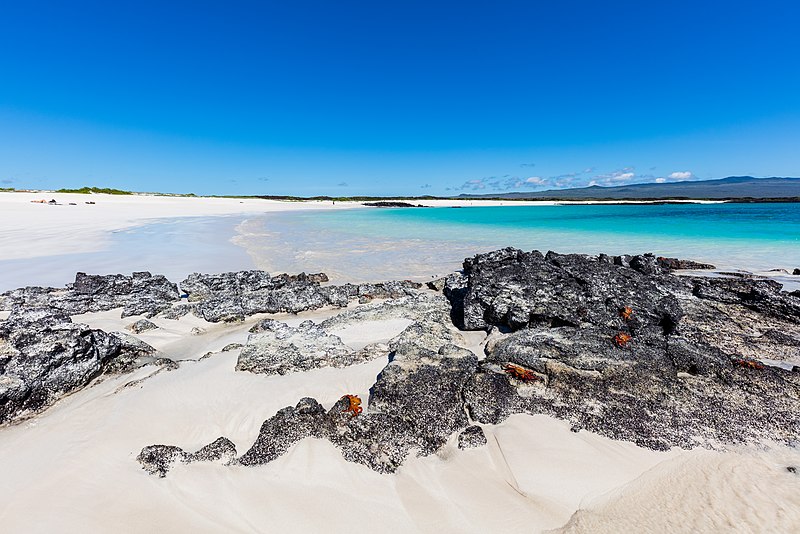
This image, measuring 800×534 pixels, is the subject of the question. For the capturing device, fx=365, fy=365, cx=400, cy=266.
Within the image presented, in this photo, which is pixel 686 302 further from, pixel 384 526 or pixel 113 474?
pixel 113 474

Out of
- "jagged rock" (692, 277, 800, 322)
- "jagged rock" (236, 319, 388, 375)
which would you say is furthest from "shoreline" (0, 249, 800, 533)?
"jagged rock" (692, 277, 800, 322)

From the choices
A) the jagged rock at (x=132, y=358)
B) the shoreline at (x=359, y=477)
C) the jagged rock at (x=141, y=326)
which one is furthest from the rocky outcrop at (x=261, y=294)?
the shoreline at (x=359, y=477)

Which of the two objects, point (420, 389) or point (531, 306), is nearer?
point (420, 389)

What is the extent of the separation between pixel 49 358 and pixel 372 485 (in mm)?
3815

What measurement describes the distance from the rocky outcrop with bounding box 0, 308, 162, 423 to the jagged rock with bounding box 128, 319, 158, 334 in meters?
0.92

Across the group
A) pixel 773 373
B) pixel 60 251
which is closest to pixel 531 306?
pixel 773 373

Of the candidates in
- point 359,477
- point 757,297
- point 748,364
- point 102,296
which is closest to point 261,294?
point 102,296

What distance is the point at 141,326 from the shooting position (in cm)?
572

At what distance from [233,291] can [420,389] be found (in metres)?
5.53

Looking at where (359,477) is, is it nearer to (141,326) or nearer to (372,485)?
(372,485)

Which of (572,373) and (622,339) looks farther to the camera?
(622,339)

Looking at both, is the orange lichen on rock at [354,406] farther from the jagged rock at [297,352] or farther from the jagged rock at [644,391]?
the jagged rock at [644,391]

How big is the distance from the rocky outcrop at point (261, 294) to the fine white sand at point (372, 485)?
3.10 metres

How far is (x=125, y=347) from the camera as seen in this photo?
15.3 feet
